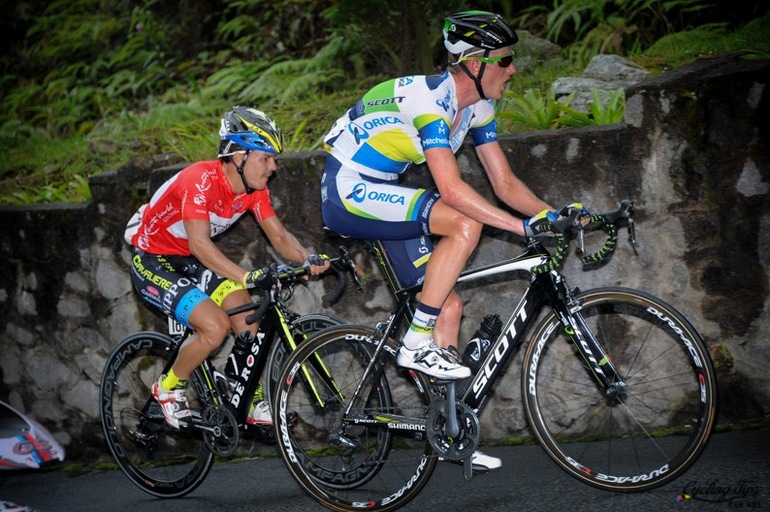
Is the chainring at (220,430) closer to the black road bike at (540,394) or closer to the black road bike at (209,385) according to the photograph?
the black road bike at (209,385)

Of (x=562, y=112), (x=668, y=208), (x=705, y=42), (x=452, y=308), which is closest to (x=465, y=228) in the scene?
(x=452, y=308)

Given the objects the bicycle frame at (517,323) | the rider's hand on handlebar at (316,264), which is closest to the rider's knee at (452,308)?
the bicycle frame at (517,323)

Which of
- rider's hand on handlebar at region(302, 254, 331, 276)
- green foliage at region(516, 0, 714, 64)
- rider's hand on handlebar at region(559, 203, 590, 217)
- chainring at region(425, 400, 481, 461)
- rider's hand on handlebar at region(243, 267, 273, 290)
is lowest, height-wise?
chainring at region(425, 400, 481, 461)

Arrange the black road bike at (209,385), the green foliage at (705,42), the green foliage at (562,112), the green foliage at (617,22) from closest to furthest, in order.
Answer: the black road bike at (209,385), the green foliage at (562,112), the green foliage at (705,42), the green foliage at (617,22)

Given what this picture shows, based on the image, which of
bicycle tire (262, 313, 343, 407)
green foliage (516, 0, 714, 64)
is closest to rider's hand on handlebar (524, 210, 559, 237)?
bicycle tire (262, 313, 343, 407)

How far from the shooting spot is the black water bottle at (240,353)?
533 cm

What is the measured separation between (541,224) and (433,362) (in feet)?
3.05

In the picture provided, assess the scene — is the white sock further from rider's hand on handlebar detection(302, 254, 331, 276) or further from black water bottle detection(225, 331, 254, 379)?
black water bottle detection(225, 331, 254, 379)

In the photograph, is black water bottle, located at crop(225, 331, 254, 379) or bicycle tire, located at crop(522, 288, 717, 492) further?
black water bottle, located at crop(225, 331, 254, 379)

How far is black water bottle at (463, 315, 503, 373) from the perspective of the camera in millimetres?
4648

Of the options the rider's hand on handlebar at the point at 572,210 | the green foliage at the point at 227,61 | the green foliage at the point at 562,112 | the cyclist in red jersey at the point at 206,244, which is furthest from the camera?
the green foliage at the point at 227,61

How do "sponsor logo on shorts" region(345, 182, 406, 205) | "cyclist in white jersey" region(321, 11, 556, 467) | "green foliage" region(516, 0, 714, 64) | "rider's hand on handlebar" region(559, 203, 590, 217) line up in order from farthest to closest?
"green foliage" region(516, 0, 714, 64), "sponsor logo on shorts" region(345, 182, 406, 205), "cyclist in white jersey" region(321, 11, 556, 467), "rider's hand on handlebar" region(559, 203, 590, 217)

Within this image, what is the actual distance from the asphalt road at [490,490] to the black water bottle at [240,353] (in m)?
0.78

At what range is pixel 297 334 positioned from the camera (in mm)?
5277
